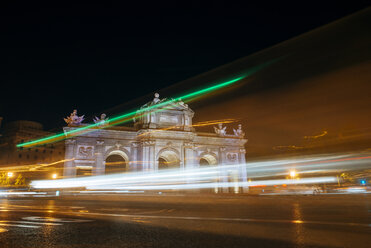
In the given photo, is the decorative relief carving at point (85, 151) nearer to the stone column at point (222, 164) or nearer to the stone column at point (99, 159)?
the stone column at point (99, 159)

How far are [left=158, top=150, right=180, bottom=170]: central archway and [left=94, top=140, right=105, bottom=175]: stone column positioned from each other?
8.49 metres

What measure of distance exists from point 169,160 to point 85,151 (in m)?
13.1

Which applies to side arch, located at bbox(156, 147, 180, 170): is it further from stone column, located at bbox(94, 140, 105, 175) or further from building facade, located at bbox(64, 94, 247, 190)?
stone column, located at bbox(94, 140, 105, 175)

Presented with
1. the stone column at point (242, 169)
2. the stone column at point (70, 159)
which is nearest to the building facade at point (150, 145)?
the stone column at point (70, 159)

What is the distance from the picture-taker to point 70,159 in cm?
3372

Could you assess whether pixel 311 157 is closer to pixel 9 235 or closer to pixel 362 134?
pixel 362 134

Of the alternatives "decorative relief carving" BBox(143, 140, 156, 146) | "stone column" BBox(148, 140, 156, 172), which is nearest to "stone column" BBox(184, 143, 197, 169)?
"stone column" BBox(148, 140, 156, 172)

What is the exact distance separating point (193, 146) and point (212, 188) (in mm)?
7875

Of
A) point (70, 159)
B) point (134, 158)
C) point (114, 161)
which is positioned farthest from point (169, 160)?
point (70, 159)

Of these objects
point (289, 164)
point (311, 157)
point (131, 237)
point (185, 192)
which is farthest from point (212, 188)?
point (131, 237)

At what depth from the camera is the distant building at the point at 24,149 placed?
6876 centimetres

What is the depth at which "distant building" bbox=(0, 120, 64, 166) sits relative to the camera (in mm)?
68756

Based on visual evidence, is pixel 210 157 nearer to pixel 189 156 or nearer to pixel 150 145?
pixel 189 156

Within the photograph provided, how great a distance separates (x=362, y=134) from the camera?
1068 inches
